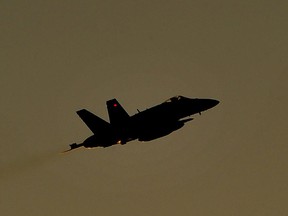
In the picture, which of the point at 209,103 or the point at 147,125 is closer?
the point at 147,125

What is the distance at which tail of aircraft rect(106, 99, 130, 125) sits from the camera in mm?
46562

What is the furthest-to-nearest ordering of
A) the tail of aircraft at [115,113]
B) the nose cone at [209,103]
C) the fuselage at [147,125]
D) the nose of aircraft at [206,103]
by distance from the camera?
the nose cone at [209,103] < the nose of aircraft at [206,103] < the tail of aircraft at [115,113] < the fuselage at [147,125]

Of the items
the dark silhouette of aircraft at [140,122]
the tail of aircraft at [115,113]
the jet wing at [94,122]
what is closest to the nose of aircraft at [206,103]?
the dark silhouette of aircraft at [140,122]

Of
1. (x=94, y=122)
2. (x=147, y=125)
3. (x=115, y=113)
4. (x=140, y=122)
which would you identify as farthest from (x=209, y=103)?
(x=94, y=122)

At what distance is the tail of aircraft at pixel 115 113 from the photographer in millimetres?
46562

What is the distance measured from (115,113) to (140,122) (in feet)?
9.82

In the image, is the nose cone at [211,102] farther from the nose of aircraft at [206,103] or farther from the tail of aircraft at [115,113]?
the tail of aircraft at [115,113]

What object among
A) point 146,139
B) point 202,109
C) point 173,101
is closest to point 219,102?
point 202,109

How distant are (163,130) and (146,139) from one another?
7.09 feet

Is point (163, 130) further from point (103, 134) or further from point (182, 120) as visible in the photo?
point (103, 134)

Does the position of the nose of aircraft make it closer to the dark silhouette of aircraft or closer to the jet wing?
the dark silhouette of aircraft

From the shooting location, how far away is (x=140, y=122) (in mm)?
46219

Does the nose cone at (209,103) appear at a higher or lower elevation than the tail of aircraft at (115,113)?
lower

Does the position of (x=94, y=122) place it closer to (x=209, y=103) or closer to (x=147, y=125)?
(x=147, y=125)
